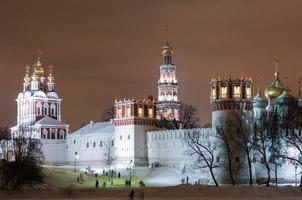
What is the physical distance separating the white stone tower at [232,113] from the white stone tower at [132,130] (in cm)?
1709

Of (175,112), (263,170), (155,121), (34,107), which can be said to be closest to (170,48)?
(175,112)

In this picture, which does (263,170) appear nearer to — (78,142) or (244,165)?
(244,165)

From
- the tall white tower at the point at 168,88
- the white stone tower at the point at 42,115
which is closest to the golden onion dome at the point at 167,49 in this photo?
the tall white tower at the point at 168,88

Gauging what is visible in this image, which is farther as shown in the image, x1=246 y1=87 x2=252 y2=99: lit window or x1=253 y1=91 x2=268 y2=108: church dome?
x1=253 y1=91 x2=268 y2=108: church dome

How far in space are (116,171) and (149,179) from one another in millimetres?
8323

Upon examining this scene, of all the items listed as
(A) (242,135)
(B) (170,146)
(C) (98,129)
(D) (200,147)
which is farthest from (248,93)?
(C) (98,129)

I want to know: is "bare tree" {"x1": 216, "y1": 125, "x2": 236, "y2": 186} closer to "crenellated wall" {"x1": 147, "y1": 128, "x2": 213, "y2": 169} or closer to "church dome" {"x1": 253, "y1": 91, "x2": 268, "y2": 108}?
"crenellated wall" {"x1": 147, "y1": 128, "x2": 213, "y2": 169}

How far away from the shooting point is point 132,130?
10975cm

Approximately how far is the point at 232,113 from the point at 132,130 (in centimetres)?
2039

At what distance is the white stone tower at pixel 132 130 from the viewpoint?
110 m

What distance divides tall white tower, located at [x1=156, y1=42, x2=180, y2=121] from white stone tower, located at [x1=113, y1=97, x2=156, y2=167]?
28737 mm

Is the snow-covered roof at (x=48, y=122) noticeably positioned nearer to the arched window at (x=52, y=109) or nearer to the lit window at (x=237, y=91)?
the arched window at (x=52, y=109)

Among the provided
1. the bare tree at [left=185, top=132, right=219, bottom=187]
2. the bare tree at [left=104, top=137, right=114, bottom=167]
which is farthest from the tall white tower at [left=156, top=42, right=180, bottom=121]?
the bare tree at [left=185, top=132, right=219, bottom=187]

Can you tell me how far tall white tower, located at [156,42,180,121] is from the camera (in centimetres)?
14325
